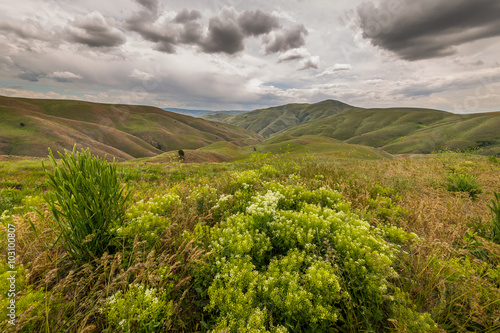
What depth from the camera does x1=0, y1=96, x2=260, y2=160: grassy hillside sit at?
68.8m

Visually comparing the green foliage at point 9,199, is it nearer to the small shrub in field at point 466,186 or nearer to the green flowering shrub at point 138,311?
the green flowering shrub at point 138,311

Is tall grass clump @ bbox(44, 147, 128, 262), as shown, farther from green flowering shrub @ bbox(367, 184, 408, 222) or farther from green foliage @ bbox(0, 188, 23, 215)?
green foliage @ bbox(0, 188, 23, 215)

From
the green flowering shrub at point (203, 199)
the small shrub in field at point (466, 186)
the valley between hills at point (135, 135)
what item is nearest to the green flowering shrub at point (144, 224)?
the green flowering shrub at point (203, 199)

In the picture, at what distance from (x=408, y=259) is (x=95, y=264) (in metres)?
4.83

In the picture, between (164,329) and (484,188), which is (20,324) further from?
(484,188)

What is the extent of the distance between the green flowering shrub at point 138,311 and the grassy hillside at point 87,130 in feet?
150

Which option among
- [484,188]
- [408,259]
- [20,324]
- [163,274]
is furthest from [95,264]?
[484,188]

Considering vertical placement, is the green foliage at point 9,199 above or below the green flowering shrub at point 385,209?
below

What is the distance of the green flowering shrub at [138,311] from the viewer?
195 cm

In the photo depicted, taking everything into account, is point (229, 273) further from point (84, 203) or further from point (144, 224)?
point (84, 203)

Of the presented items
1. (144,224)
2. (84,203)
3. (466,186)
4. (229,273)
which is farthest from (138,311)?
(466,186)

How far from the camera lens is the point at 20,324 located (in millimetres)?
1882

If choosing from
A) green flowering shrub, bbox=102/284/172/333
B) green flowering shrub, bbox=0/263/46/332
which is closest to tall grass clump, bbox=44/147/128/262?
green flowering shrub, bbox=0/263/46/332

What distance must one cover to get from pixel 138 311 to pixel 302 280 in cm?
188
